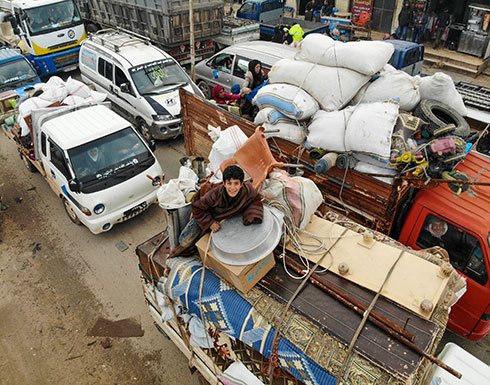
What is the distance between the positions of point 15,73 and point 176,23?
498 cm

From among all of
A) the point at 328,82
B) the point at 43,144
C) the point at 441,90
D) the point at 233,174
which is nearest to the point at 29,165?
the point at 43,144

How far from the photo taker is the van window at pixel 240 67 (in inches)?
365

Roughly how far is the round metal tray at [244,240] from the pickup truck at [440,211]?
4.64ft

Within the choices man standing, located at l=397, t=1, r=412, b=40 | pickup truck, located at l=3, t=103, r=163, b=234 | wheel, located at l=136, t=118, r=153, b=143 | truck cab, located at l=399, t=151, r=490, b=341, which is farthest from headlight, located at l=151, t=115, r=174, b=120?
man standing, located at l=397, t=1, r=412, b=40

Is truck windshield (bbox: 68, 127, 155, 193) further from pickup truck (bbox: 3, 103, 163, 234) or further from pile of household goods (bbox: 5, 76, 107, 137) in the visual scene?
pile of household goods (bbox: 5, 76, 107, 137)

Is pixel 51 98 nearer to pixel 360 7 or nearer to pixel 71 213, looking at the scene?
pixel 71 213

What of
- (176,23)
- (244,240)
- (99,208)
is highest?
(176,23)

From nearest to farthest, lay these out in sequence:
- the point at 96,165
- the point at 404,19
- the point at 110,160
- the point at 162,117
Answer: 1. the point at 96,165
2. the point at 110,160
3. the point at 162,117
4. the point at 404,19

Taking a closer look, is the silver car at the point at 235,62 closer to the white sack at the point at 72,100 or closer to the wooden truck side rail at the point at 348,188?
the wooden truck side rail at the point at 348,188

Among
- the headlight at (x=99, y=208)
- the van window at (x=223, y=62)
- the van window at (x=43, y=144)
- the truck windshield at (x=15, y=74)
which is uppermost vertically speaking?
the van window at (x=223, y=62)

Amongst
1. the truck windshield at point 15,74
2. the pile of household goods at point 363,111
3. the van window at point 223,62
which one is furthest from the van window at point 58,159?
the van window at point 223,62

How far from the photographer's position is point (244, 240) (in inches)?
119

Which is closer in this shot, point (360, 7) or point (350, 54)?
point (350, 54)

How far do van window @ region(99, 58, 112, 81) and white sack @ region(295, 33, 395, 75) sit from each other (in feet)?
20.1
